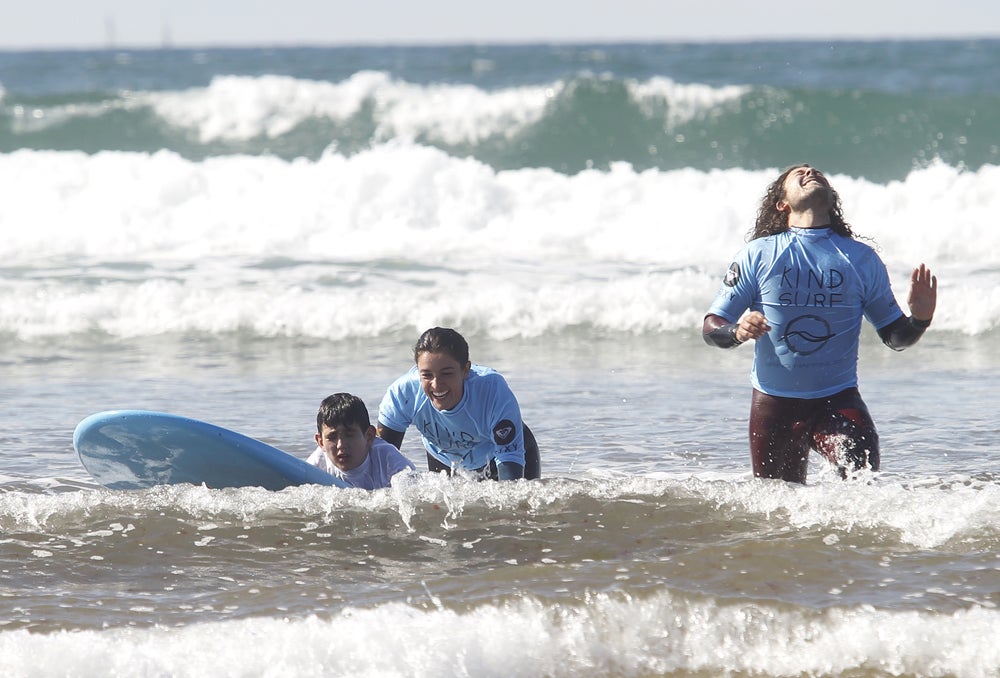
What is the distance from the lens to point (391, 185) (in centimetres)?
1611

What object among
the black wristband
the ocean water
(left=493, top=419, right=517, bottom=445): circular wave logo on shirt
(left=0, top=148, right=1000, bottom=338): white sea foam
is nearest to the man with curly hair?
the black wristband

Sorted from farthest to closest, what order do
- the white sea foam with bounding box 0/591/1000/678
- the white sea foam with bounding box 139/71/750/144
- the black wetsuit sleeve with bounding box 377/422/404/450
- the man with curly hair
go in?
the white sea foam with bounding box 139/71/750/144 → the black wetsuit sleeve with bounding box 377/422/404/450 → the man with curly hair → the white sea foam with bounding box 0/591/1000/678

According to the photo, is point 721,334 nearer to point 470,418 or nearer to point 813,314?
point 813,314

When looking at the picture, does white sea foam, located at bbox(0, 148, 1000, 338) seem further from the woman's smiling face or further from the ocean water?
the woman's smiling face

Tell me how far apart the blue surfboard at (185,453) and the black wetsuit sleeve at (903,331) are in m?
2.44

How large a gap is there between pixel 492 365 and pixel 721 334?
472 cm

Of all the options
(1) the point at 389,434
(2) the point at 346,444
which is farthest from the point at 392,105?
(2) the point at 346,444

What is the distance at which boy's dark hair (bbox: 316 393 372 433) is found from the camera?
553 centimetres

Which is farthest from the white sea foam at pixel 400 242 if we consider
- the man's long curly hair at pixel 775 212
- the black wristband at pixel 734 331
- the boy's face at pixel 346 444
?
the black wristband at pixel 734 331

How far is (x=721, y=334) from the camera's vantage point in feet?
16.6

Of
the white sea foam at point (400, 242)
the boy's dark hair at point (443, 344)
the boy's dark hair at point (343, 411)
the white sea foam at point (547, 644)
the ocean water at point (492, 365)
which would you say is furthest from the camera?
the white sea foam at point (400, 242)

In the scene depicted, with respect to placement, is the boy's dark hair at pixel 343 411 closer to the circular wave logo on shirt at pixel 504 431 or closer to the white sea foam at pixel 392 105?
the circular wave logo on shirt at pixel 504 431

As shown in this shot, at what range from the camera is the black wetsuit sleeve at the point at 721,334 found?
501cm

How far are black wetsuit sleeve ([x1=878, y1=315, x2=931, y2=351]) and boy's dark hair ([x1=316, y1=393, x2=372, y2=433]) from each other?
2.23 metres
